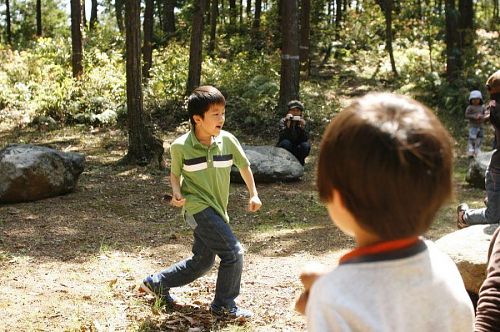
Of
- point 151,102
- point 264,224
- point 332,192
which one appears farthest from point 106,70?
point 332,192

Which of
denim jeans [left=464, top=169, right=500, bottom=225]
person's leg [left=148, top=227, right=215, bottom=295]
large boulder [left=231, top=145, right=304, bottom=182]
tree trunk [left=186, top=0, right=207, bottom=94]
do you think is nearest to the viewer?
person's leg [left=148, top=227, right=215, bottom=295]

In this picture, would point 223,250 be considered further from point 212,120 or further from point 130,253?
point 130,253

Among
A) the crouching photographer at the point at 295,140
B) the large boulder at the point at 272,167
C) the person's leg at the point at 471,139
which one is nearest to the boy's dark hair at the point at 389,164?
the large boulder at the point at 272,167

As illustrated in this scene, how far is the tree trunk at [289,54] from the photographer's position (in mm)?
Result: 13406

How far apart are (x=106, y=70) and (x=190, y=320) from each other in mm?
13258

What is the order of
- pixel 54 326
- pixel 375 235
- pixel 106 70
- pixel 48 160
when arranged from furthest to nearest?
1. pixel 106 70
2. pixel 48 160
3. pixel 54 326
4. pixel 375 235

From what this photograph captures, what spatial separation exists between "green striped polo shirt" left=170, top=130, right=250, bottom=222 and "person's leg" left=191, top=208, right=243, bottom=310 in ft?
0.25

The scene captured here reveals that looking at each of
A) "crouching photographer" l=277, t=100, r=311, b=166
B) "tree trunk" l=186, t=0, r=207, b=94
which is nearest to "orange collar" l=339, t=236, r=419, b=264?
"crouching photographer" l=277, t=100, r=311, b=166

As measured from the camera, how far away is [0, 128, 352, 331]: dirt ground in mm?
4316

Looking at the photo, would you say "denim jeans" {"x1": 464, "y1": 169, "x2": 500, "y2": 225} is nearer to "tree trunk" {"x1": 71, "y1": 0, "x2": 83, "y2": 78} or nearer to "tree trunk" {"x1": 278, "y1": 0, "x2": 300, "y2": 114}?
"tree trunk" {"x1": 278, "y1": 0, "x2": 300, "y2": 114}

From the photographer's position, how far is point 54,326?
13.4ft

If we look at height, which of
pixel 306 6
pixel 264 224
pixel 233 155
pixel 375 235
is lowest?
pixel 264 224

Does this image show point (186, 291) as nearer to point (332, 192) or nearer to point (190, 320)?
point (190, 320)

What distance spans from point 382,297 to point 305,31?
17.3 metres
